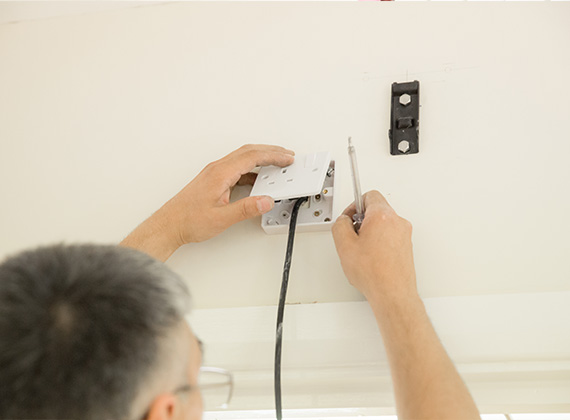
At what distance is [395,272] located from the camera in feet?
2.37

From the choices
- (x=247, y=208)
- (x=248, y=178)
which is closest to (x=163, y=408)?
(x=247, y=208)

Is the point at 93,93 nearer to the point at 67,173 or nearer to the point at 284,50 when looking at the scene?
the point at 67,173

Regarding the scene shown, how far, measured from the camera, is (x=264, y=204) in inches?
32.8

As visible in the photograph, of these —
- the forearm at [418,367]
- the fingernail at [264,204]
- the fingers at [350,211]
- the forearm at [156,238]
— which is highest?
the fingernail at [264,204]

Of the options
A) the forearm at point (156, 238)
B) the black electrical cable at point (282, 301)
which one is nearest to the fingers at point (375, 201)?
the black electrical cable at point (282, 301)

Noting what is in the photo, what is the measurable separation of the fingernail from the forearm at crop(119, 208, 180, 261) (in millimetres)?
162

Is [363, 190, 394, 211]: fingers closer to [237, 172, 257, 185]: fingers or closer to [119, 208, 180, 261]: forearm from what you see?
[237, 172, 257, 185]: fingers

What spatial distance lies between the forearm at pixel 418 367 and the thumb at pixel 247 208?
24cm

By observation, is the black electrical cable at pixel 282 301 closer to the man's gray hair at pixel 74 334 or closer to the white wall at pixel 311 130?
the white wall at pixel 311 130

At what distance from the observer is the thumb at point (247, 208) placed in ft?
2.73

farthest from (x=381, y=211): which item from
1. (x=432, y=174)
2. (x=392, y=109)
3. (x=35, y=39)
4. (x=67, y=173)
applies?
(x=35, y=39)

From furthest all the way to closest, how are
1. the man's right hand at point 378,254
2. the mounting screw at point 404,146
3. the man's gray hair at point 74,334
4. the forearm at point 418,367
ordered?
the mounting screw at point 404,146
the man's right hand at point 378,254
the forearm at point 418,367
the man's gray hair at point 74,334

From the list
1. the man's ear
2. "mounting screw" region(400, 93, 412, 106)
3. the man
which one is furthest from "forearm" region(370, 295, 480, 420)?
"mounting screw" region(400, 93, 412, 106)

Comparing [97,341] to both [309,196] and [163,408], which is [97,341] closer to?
[163,408]
